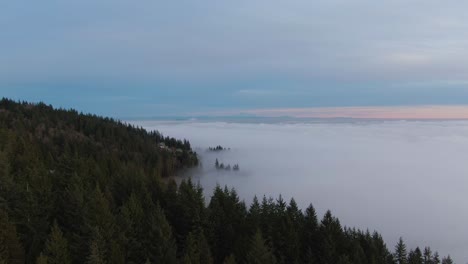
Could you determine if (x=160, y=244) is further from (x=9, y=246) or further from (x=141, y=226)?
(x=9, y=246)

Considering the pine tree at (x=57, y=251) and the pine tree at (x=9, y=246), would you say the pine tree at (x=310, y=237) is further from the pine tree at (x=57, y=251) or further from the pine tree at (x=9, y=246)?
the pine tree at (x=9, y=246)

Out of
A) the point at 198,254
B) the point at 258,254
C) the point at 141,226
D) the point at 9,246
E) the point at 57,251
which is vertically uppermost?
the point at 9,246

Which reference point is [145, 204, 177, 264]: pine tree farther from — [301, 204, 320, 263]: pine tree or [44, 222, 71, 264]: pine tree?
[301, 204, 320, 263]: pine tree

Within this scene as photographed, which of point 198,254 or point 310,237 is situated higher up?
point 198,254

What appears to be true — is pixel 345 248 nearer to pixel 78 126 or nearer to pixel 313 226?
pixel 313 226

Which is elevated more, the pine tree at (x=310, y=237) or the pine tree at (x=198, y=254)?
the pine tree at (x=198, y=254)

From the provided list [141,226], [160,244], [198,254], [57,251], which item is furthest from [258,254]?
[57,251]

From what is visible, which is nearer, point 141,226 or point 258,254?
point 258,254

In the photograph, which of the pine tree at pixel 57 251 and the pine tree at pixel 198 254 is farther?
the pine tree at pixel 198 254

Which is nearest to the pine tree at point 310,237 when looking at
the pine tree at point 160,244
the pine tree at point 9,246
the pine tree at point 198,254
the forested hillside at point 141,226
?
the forested hillside at point 141,226

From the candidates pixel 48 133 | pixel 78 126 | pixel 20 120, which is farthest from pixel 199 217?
pixel 78 126

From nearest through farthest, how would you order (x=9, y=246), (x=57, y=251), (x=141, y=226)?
(x=57, y=251), (x=9, y=246), (x=141, y=226)
